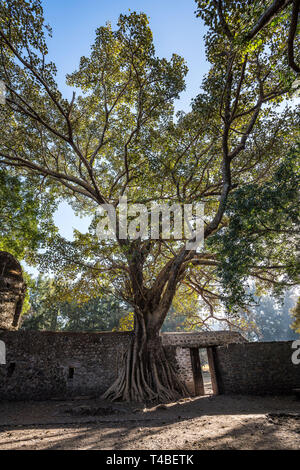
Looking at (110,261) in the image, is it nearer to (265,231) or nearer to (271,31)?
(265,231)

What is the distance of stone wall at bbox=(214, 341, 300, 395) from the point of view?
10.1 m

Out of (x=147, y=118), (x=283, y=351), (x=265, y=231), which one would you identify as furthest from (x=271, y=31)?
(x=283, y=351)

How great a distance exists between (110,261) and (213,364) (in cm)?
706

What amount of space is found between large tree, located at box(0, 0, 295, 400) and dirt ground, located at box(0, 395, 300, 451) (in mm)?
1721

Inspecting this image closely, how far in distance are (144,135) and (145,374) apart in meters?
9.83

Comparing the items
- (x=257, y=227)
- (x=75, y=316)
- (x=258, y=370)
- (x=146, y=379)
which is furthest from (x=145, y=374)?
(x=75, y=316)

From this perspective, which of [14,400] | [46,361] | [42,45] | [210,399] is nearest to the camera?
[42,45]

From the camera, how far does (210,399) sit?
378 inches

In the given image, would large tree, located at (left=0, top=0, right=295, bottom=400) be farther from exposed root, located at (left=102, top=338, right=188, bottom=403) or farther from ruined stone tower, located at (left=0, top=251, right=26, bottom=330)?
ruined stone tower, located at (left=0, top=251, right=26, bottom=330)

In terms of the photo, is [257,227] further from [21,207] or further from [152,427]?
[21,207]

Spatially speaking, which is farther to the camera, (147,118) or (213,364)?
(213,364)

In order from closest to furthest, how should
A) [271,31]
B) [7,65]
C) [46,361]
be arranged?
1. [271,31]
2. [7,65]
3. [46,361]

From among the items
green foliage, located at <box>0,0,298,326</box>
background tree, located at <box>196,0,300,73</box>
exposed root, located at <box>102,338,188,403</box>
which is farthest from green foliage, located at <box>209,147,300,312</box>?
exposed root, located at <box>102,338,188,403</box>

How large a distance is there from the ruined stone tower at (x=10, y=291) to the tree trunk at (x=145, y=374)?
6.38m
